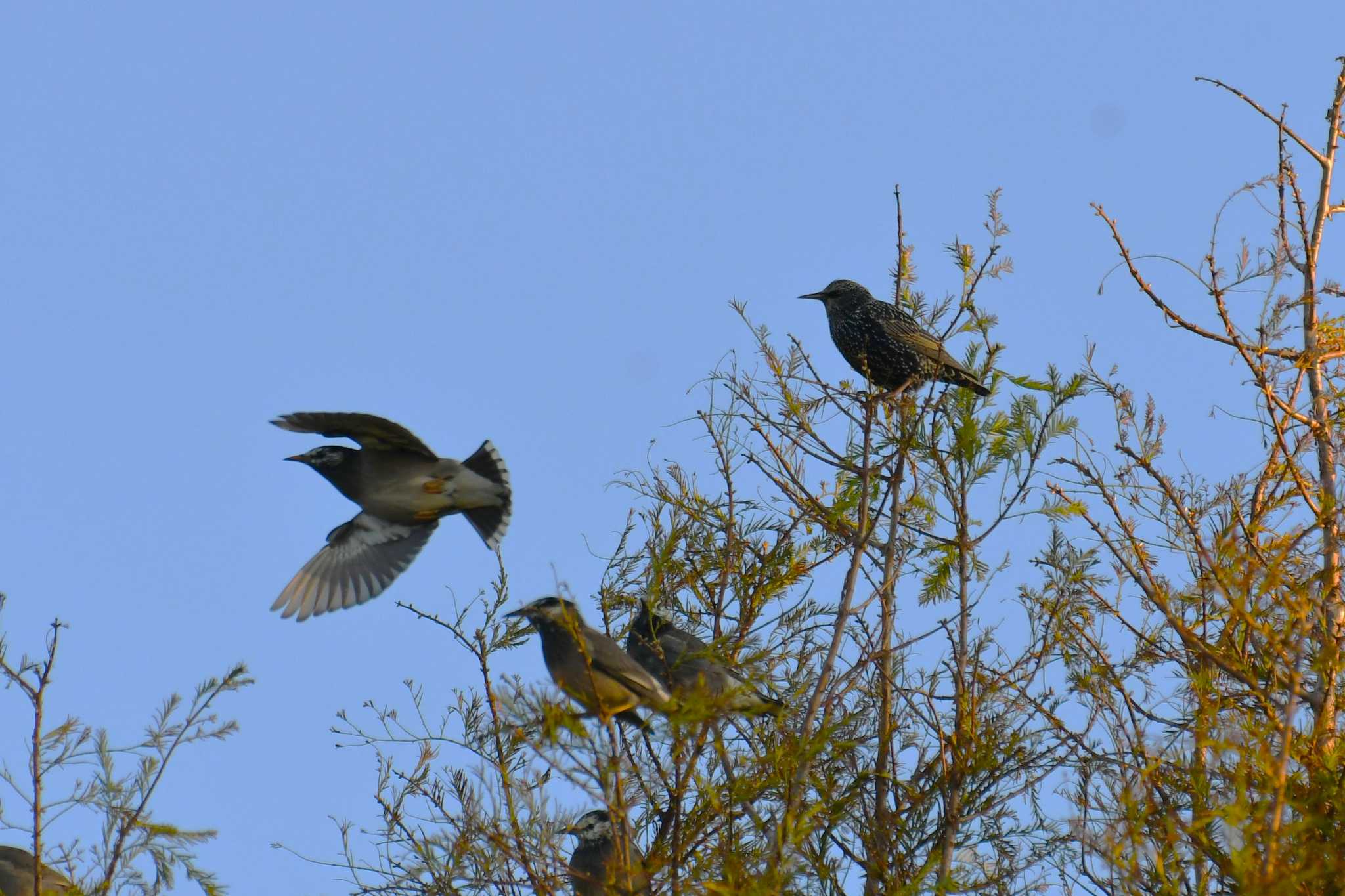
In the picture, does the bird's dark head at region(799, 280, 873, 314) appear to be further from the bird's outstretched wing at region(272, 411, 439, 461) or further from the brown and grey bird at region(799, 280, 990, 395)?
the bird's outstretched wing at region(272, 411, 439, 461)

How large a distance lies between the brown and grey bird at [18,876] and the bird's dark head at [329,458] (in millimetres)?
2670

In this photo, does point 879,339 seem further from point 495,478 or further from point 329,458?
point 329,458

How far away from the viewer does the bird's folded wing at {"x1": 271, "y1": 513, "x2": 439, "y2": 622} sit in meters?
9.40

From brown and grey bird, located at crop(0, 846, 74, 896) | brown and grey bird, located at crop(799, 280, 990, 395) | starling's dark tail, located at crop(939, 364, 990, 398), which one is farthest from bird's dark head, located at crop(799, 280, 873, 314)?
brown and grey bird, located at crop(0, 846, 74, 896)

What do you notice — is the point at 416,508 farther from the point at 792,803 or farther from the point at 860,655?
the point at 792,803

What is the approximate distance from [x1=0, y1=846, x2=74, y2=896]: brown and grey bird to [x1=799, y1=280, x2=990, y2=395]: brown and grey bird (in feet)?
16.6

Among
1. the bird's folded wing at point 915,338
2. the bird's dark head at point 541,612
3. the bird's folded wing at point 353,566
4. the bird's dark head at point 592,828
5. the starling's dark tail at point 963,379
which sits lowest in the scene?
the bird's dark head at point 592,828

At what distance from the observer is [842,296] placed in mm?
10352

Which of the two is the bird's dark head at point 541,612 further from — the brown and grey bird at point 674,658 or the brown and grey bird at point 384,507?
the brown and grey bird at point 384,507

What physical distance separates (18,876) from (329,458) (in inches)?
112

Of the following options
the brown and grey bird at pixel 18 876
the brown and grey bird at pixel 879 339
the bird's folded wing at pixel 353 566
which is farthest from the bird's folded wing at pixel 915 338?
the brown and grey bird at pixel 18 876

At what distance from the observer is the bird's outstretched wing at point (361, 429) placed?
26.6 ft

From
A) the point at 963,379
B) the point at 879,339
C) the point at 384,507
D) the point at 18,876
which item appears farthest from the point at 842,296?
the point at 18,876

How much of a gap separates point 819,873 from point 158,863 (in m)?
2.53
